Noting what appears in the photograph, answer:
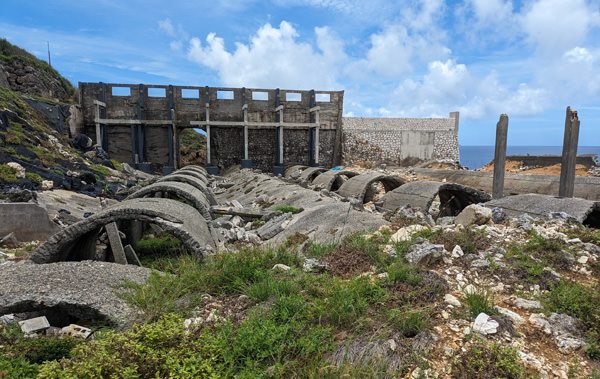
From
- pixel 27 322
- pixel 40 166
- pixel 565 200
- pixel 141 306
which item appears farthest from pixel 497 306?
pixel 40 166

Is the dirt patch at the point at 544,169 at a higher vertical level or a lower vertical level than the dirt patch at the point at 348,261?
higher

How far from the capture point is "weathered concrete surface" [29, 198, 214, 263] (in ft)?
17.5

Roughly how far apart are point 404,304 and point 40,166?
13463 millimetres

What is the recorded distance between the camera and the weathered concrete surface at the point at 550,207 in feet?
22.1

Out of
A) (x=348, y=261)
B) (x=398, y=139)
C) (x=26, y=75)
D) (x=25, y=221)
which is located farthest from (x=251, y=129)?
(x=348, y=261)

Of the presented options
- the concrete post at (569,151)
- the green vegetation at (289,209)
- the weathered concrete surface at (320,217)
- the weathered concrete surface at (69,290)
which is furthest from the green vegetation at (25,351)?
the concrete post at (569,151)

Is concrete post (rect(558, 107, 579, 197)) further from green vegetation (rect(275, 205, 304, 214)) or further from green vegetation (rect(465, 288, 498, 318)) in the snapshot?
green vegetation (rect(465, 288, 498, 318))

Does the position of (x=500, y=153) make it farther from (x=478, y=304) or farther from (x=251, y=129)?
(x=251, y=129)

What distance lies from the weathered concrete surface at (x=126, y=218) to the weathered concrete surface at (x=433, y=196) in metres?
5.14

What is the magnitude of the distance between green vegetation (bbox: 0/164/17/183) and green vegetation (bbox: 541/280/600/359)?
12404 mm

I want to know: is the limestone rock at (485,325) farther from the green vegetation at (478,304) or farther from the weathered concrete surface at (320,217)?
the weathered concrete surface at (320,217)

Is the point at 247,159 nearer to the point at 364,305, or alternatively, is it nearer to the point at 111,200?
the point at 111,200

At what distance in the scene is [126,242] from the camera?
7676 millimetres

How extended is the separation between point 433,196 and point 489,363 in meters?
6.25
